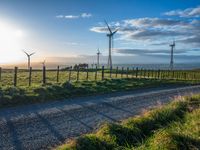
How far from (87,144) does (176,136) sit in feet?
7.63

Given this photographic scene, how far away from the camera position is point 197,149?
330 inches

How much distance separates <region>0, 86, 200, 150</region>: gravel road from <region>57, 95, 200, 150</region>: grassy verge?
1.20 m

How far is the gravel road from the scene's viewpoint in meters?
10.6

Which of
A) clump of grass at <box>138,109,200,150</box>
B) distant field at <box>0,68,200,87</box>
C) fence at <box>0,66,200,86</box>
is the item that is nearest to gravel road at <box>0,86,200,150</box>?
clump of grass at <box>138,109,200,150</box>

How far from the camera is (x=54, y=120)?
1359 centimetres

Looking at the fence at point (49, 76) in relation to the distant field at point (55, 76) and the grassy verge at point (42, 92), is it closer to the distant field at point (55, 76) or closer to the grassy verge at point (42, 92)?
the distant field at point (55, 76)

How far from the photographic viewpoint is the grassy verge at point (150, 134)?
9242 mm

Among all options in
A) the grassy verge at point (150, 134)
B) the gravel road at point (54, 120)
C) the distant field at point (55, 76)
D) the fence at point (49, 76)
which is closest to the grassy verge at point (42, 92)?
the gravel road at point (54, 120)

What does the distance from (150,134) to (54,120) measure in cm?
398

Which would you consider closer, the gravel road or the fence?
the gravel road

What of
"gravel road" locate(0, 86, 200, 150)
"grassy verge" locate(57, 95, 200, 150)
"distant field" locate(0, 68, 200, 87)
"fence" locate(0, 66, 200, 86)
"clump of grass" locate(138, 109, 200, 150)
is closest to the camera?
"clump of grass" locate(138, 109, 200, 150)

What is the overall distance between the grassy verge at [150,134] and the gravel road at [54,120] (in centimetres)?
120

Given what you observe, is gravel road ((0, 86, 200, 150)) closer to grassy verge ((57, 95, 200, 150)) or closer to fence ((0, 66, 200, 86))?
grassy verge ((57, 95, 200, 150))

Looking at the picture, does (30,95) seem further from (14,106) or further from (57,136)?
(57,136)
